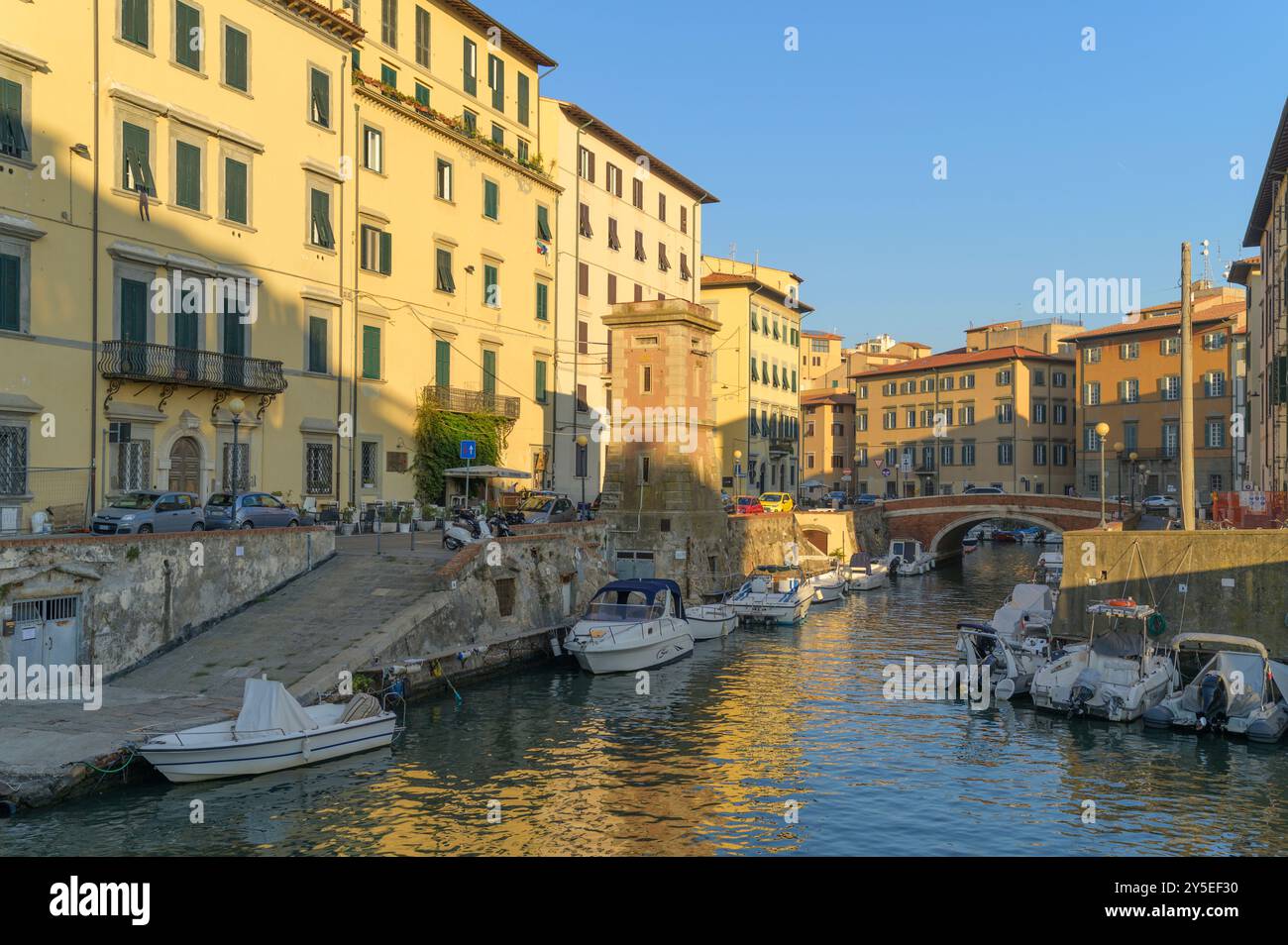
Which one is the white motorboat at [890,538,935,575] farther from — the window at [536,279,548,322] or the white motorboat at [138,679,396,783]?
the white motorboat at [138,679,396,783]

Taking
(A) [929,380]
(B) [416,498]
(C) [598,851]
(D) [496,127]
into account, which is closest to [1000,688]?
(C) [598,851]

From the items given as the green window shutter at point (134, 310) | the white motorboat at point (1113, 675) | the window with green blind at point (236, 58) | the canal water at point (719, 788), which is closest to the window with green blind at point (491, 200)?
the window with green blind at point (236, 58)

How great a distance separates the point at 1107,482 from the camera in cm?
8738

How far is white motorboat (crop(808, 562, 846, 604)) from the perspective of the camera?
53.4 metres

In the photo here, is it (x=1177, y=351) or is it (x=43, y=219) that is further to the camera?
(x=1177, y=351)

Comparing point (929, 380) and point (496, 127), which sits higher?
point (496, 127)

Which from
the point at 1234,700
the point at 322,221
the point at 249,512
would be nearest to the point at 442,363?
the point at 322,221

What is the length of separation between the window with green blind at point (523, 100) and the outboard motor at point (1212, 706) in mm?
40313

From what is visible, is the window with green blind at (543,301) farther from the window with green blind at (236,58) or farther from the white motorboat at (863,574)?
the white motorboat at (863,574)

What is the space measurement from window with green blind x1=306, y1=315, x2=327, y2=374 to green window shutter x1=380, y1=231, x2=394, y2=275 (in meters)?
4.14

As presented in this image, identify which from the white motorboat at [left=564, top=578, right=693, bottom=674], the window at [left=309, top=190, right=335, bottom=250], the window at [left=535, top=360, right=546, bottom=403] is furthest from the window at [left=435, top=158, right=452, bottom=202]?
the white motorboat at [left=564, top=578, right=693, bottom=674]

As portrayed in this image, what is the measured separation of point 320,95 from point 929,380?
7076 cm

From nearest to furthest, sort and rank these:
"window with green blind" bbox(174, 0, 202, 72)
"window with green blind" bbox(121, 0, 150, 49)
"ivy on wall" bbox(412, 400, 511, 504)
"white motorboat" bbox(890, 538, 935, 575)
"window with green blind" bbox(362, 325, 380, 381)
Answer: "window with green blind" bbox(121, 0, 150, 49)
"window with green blind" bbox(174, 0, 202, 72)
"window with green blind" bbox(362, 325, 380, 381)
"ivy on wall" bbox(412, 400, 511, 504)
"white motorboat" bbox(890, 538, 935, 575)
